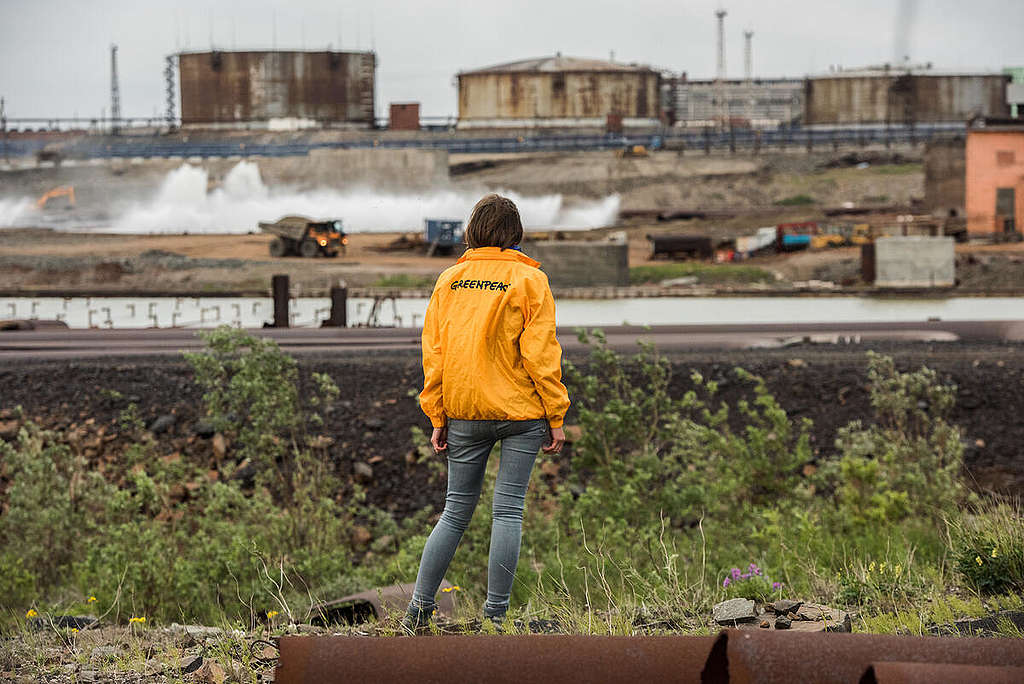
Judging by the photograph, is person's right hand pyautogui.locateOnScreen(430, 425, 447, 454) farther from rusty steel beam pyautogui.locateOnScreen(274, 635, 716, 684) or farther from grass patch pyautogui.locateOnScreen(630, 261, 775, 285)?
grass patch pyautogui.locateOnScreen(630, 261, 775, 285)

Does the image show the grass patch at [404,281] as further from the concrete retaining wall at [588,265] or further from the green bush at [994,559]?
the green bush at [994,559]

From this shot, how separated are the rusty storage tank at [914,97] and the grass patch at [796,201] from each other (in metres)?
29.0

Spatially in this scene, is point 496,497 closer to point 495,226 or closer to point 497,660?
point 495,226

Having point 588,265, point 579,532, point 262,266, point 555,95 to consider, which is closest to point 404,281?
point 588,265

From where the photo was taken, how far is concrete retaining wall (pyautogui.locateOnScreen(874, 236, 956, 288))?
27.4m

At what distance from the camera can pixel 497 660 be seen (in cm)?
313

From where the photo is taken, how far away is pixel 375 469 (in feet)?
37.5

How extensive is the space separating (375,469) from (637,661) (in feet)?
27.8

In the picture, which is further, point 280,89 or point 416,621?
point 280,89

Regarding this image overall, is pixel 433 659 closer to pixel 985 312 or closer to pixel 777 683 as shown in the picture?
pixel 777 683

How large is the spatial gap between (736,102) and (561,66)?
17228 millimetres

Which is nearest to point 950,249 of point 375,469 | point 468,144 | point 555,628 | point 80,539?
point 375,469

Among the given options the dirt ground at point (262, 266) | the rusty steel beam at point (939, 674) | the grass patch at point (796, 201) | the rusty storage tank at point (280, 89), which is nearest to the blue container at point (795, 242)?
the dirt ground at point (262, 266)

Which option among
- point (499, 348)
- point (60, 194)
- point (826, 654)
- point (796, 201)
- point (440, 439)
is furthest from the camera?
point (60, 194)
